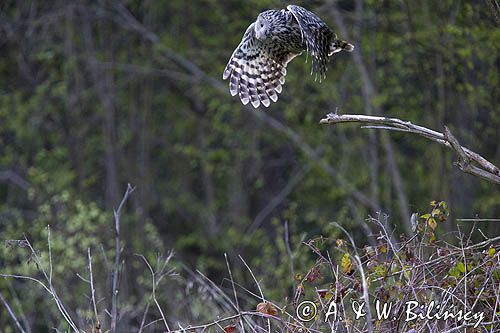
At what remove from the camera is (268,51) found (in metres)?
6.64

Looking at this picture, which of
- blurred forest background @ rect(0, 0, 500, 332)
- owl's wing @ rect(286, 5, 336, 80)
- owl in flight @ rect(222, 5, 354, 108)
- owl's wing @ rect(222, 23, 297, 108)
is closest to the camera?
owl's wing @ rect(286, 5, 336, 80)

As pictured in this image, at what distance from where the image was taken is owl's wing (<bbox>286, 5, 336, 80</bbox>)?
589 centimetres

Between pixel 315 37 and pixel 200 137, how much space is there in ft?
20.5

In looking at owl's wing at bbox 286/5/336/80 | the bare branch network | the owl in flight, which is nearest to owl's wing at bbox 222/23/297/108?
the owl in flight

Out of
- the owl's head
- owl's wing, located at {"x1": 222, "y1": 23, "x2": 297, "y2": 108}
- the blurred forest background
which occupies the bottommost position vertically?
the blurred forest background

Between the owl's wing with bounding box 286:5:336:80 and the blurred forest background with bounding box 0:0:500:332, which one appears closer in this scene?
the owl's wing with bounding box 286:5:336:80

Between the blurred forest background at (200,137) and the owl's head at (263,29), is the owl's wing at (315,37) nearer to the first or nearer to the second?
the owl's head at (263,29)

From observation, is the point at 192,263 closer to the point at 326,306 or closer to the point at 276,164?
the point at 276,164

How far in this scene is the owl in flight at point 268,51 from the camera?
→ 6.34m

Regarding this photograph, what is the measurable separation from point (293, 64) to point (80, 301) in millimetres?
3558

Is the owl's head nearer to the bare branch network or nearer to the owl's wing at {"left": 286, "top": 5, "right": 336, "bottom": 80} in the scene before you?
the owl's wing at {"left": 286, "top": 5, "right": 336, "bottom": 80}

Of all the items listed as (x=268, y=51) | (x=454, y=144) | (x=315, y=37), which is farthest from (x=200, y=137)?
(x=454, y=144)

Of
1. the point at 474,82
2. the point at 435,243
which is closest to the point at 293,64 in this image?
the point at 474,82

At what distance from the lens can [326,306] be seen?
13.2ft
